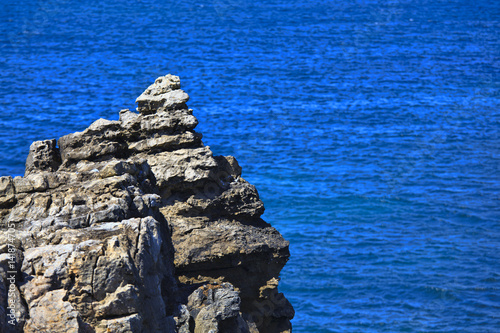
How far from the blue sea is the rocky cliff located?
14436 mm

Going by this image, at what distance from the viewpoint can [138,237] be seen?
379 inches

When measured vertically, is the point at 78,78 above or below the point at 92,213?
above

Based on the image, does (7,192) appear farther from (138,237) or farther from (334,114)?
(334,114)

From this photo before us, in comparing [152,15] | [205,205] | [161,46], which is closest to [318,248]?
[205,205]

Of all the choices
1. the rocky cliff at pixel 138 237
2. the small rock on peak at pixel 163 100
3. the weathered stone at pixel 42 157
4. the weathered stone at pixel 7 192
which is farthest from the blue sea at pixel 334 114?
the weathered stone at pixel 7 192

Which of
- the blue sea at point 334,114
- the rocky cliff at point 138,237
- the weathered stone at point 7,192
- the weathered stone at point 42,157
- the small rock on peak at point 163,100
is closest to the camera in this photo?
the rocky cliff at point 138,237

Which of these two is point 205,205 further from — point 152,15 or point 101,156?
point 152,15

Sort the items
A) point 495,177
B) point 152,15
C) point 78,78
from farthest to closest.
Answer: point 152,15
point 78,78
point 495,177

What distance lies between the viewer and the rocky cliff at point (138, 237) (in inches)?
350

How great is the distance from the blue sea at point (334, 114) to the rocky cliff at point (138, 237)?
14436mm

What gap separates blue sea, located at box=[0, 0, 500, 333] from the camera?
33.9 meters

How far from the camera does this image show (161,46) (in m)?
80.9

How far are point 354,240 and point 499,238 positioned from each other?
8.64 metres

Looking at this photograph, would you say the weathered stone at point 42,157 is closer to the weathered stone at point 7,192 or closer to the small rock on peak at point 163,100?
the weathered stone at point 7,192
